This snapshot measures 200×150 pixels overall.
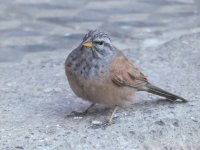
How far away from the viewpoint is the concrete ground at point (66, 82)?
454 cm

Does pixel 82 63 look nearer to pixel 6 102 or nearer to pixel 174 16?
pixel 6 102

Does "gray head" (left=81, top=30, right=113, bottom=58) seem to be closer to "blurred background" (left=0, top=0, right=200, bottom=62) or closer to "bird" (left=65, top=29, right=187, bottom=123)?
"bird" (left=65, top=29, right=187, bottom=123)

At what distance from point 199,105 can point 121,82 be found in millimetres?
608

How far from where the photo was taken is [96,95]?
476 cm

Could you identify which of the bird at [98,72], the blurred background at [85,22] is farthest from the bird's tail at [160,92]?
the blurred background at [85,22]

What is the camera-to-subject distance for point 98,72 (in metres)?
4.79

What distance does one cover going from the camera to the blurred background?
7.19 m

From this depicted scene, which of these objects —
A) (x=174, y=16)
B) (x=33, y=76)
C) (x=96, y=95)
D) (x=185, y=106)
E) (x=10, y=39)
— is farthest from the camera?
(x=174, y=16)

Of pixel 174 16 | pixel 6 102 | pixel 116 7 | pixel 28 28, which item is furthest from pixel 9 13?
pixel 6 102

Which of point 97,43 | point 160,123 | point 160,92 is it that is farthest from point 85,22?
point 160,123

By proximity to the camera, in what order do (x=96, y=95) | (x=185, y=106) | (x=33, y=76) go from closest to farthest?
(x=96, y=95)
(x=185, y=106)
(x=33, y=76)

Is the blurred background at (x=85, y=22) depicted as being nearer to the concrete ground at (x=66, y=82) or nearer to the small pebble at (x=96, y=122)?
the concrete ground at (x=66, y=82)

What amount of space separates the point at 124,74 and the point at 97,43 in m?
0.33

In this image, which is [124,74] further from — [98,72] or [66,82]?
[66,82]
